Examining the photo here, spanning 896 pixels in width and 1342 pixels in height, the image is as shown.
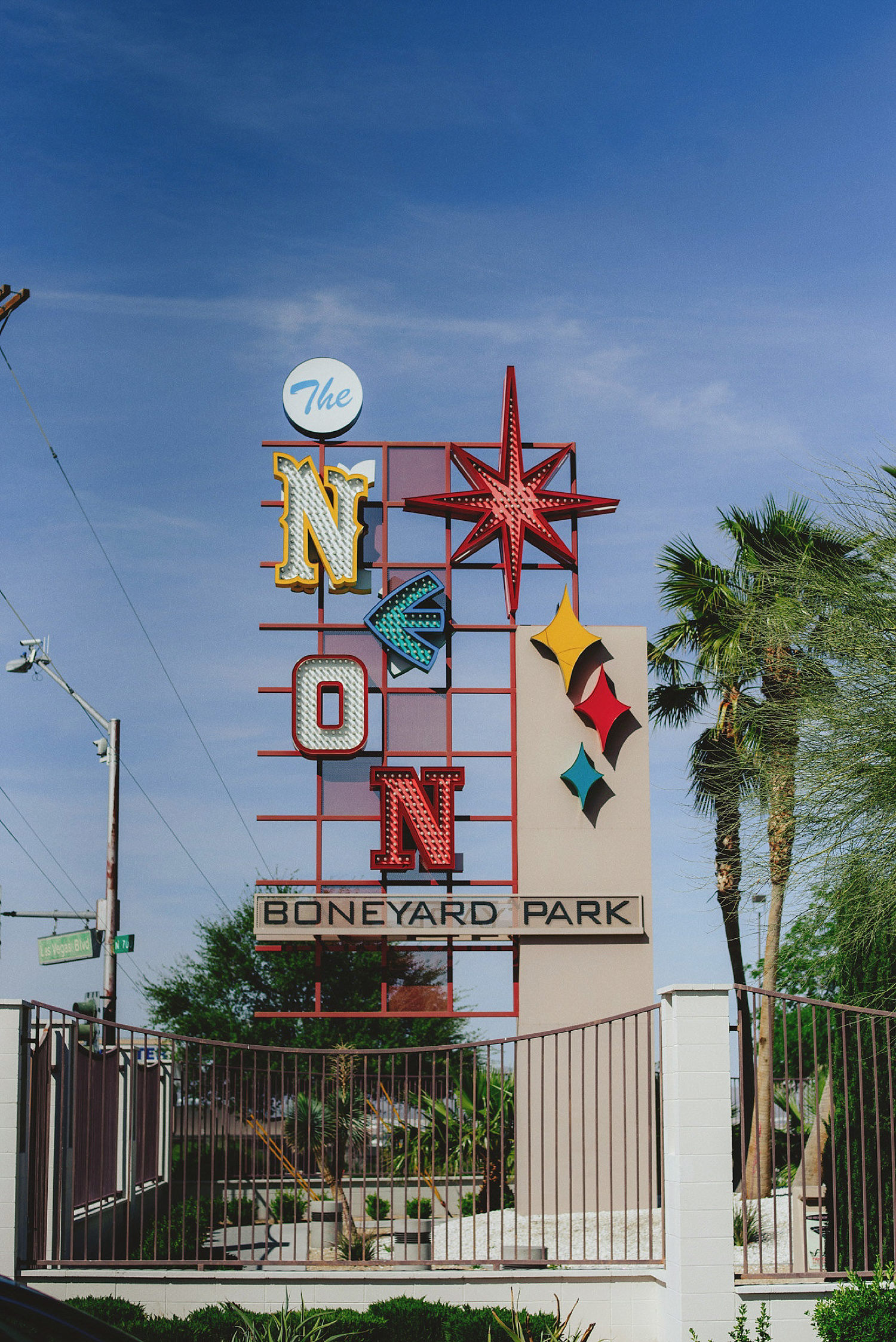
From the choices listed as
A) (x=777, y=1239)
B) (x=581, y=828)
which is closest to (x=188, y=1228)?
(x=581, y=828)

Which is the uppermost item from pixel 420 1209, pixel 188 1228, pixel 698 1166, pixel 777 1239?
pixel 698 1166

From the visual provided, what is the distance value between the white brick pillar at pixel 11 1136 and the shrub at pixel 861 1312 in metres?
7.10

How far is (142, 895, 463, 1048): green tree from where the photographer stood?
4034cm

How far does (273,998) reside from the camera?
43.9 m

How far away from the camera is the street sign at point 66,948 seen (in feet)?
79.5

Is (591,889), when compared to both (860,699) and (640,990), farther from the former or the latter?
(860,699)

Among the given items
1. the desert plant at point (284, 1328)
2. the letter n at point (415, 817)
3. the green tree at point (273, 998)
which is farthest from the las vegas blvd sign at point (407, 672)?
the green tree at point (273, 998)

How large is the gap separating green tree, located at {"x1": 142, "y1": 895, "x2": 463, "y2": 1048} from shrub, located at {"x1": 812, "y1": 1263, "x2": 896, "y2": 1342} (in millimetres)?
28589

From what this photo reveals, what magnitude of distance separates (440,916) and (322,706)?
12.4 ft

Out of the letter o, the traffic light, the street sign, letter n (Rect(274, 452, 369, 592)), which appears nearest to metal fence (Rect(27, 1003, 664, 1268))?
the traffic light

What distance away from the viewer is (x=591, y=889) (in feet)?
62.8

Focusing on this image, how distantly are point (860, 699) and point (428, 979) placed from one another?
957 centimetres

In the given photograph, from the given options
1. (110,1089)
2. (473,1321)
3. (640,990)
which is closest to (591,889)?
(640,990)

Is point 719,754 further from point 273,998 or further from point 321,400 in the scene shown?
point 273,998
